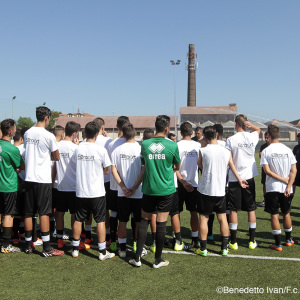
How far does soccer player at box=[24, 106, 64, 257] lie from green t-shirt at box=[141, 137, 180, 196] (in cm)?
161

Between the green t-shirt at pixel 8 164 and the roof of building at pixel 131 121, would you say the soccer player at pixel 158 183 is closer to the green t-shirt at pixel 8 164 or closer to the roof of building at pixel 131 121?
the green t-shirt at pixel 8 164

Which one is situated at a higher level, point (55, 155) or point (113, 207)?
point (55, 155)

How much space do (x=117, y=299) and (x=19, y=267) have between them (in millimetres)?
1861

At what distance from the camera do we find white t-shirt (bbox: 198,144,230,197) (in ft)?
16.1

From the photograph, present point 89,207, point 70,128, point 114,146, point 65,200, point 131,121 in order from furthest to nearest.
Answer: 1. point 131,121
2. point 114,146
3. point 65,200
4. point 70,128
5. point 89,207

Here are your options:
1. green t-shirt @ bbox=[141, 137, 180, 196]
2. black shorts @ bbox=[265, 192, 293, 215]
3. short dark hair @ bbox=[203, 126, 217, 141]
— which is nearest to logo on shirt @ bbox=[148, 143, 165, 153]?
green t-shirt @ bbox=[141, 137, 180, 196]

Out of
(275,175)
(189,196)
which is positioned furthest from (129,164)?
(275,175)

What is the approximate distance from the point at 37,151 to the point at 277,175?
13.2ft

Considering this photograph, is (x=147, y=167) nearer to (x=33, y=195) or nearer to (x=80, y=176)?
(x=80, y=176)

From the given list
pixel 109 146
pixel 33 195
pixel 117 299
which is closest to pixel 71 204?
pixel 33 195

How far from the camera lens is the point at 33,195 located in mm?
5012

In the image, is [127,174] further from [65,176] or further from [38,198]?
[38,198]

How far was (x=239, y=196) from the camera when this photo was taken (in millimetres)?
5461

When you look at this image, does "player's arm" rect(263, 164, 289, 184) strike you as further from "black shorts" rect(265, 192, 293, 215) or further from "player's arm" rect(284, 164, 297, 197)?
"black shorts" rect(265, 192, 293, 215)
